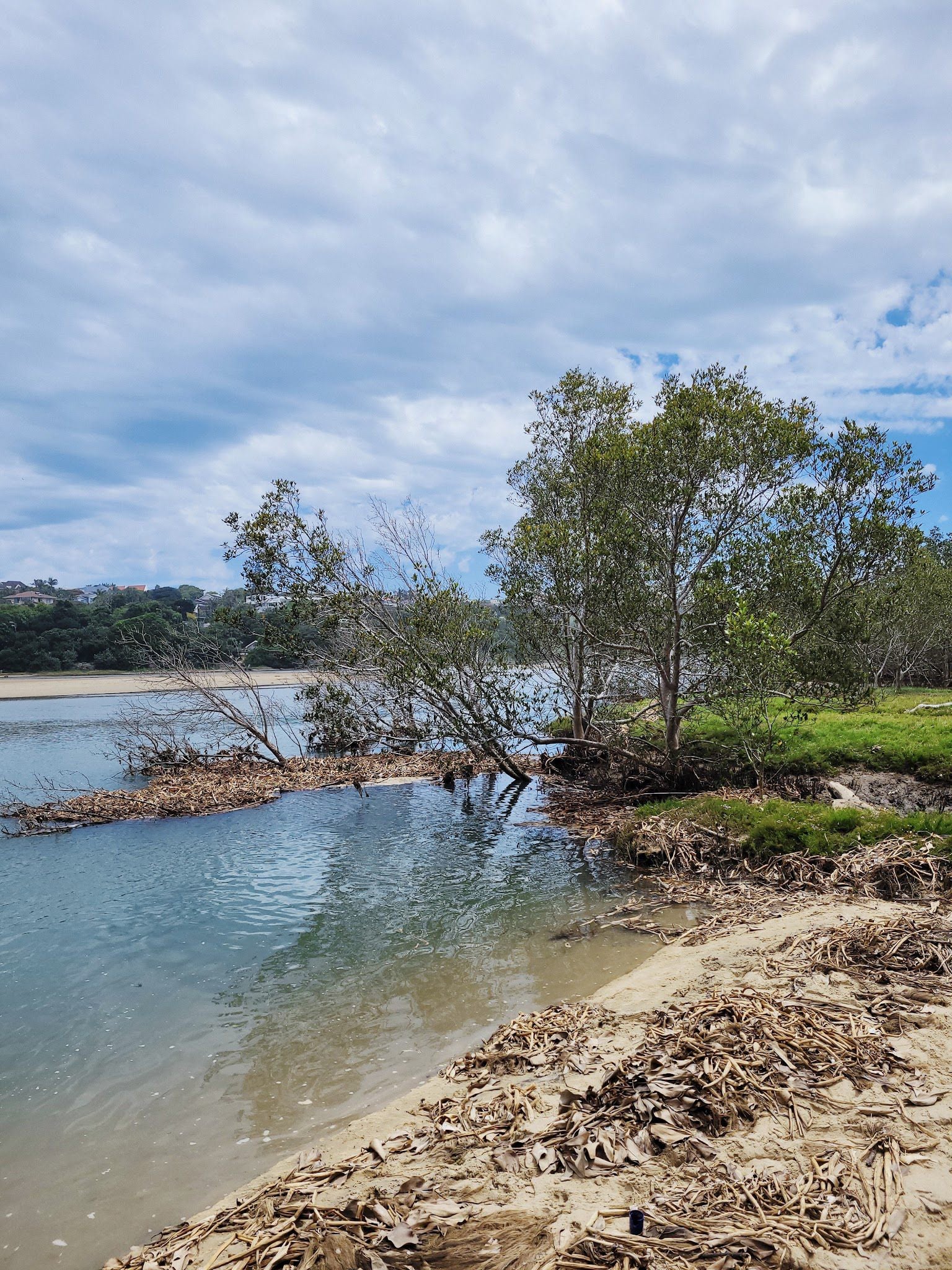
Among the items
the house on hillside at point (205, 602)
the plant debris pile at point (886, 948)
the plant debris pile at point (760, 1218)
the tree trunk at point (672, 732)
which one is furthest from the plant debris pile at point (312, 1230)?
the house on hillside at point (205, 602)

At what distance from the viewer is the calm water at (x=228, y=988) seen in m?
5.60

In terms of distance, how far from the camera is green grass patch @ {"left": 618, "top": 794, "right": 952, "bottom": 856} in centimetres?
1053

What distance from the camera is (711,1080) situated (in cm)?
457

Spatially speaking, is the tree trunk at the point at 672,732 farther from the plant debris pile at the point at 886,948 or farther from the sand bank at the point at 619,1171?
the sand bank at the point at 619,1171

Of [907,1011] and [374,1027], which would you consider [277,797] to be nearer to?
[374,1027]

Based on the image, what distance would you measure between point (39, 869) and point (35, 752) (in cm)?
2000

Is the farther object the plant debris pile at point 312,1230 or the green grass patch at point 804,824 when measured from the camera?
the green grass patch at point 804,824

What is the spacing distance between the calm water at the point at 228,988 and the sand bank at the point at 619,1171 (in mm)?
933

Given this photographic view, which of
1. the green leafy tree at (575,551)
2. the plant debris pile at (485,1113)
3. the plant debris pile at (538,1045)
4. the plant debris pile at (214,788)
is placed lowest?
the plant debris pile at (214,788)

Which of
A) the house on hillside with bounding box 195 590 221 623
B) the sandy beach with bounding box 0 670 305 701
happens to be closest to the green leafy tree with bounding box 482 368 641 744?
the sandy beach with bounding box 0 670 305 701

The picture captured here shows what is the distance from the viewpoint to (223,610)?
64.5ft

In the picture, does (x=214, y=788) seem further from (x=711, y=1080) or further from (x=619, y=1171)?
(x=619, y=1171)

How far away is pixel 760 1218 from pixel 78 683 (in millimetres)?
81734

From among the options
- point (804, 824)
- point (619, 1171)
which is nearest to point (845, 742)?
point (804, 824)
